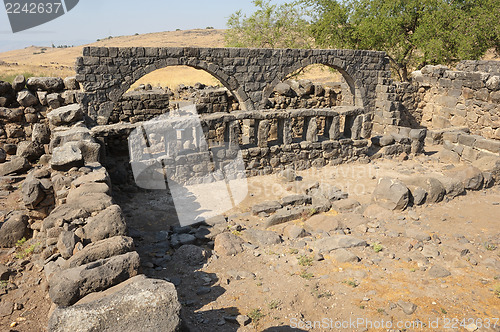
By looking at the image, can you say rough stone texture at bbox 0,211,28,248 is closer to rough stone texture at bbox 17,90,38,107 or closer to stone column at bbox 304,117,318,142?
rough stone texture at bbox 17,90,38,107

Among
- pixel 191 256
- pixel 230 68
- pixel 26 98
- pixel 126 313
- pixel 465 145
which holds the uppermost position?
pixel 230 68

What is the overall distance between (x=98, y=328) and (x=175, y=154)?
6.73m

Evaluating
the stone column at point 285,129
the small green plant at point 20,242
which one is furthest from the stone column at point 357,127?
the small green plant at point 20,242

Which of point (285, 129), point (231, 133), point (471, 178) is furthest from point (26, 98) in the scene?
point (471, 178)

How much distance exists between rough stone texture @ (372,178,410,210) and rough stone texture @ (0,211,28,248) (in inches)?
261

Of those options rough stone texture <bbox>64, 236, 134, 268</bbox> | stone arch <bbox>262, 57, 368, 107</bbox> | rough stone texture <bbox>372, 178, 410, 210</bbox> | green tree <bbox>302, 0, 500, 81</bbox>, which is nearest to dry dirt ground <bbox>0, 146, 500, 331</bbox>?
rough stone texture <bbox>372, 178, 410, 210</bbox>

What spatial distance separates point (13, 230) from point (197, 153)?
4636mm

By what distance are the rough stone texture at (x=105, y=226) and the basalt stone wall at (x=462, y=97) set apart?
510 inches

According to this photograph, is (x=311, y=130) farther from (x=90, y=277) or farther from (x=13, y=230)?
(x=90, y=277)

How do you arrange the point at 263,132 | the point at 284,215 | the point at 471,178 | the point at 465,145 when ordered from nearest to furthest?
1. the point at 284,215
2. the point at 471,178
3. the point at 263,132
4. the point at 465,145

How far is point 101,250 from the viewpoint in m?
3.77

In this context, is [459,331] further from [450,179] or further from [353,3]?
[353,3]

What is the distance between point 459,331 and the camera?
3965 mm

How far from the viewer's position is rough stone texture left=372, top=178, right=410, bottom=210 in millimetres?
7250
